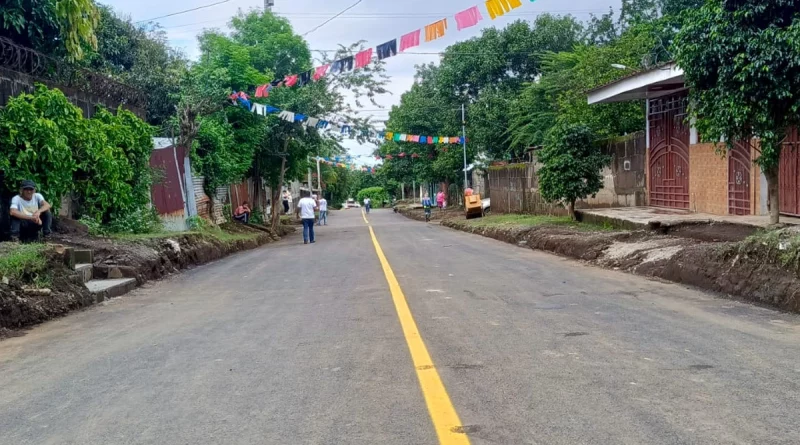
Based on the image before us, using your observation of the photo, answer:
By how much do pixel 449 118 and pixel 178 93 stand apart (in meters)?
19.6

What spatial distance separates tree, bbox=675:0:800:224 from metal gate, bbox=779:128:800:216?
325 cm

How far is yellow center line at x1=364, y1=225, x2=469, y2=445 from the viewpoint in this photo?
418cm

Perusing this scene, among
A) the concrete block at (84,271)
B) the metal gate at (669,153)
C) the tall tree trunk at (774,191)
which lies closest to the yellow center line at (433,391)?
the concrete block at (84,271)

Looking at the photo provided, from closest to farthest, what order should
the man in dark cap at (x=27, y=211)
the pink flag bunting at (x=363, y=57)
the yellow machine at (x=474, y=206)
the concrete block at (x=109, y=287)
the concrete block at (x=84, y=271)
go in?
the concrete block at (x=109, y=287) → the concrete block at (x=84, y=271) → the man in dark cap at (x=27, y=211) → the pink flag bunting at (x=363, y=57) → the yellow machine at (x=474, y=206)

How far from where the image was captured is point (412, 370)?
5.62 meters

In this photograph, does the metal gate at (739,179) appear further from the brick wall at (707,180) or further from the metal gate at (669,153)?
the metal gate at (669,153)

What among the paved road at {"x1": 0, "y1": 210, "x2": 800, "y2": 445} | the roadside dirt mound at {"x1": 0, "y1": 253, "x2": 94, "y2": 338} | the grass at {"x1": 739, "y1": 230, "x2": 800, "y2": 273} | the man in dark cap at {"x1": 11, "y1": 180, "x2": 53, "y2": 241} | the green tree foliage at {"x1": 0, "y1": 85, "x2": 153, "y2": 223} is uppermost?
the green tree foliage at {"x1": 0, "y1": 85, "x2": 153, "y2": 223}

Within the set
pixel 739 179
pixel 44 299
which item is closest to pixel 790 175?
pixel 739 179

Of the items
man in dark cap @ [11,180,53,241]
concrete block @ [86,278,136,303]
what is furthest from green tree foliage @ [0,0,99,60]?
concrete block @ [86,278,136,303]

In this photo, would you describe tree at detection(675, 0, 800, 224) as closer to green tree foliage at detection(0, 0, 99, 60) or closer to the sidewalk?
the sidewalk

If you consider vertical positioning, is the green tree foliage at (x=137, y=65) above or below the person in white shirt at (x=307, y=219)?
above

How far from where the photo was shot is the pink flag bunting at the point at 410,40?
1662 cm

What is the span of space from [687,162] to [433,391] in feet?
54.4

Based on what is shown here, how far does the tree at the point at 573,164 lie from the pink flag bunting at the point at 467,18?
679cm
